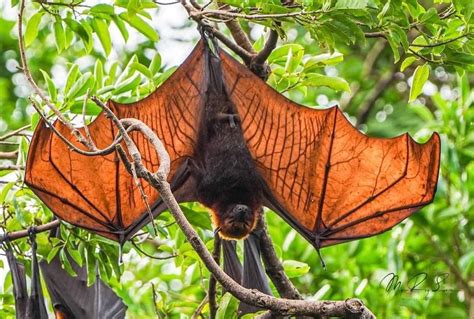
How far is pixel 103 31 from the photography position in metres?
5.50

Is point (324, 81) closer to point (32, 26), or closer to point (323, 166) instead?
point (323, 166)

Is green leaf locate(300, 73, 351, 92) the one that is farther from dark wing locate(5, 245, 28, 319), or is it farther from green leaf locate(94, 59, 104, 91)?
dark wing locate(5, 245, 28, 319)

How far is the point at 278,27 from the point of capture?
4449 mm

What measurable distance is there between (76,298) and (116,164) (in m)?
1.26

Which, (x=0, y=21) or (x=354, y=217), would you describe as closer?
(x=354, y=217)

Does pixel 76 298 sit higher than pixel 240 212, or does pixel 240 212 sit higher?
pixel 240 212

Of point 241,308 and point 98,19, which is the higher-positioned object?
point 98,19

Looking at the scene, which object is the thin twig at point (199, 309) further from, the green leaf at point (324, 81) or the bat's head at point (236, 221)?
the green leaf at point (324, 81)

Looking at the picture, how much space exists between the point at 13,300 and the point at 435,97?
461cm

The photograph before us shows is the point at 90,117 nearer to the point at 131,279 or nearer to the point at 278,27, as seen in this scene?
the point at 278,27

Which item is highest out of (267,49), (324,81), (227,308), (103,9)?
(103,9)

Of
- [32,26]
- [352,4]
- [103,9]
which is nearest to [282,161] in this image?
[103,9]

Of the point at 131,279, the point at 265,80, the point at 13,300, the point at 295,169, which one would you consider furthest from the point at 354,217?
the point at 131,279

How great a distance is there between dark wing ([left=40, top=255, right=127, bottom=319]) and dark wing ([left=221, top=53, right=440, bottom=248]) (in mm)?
1354
